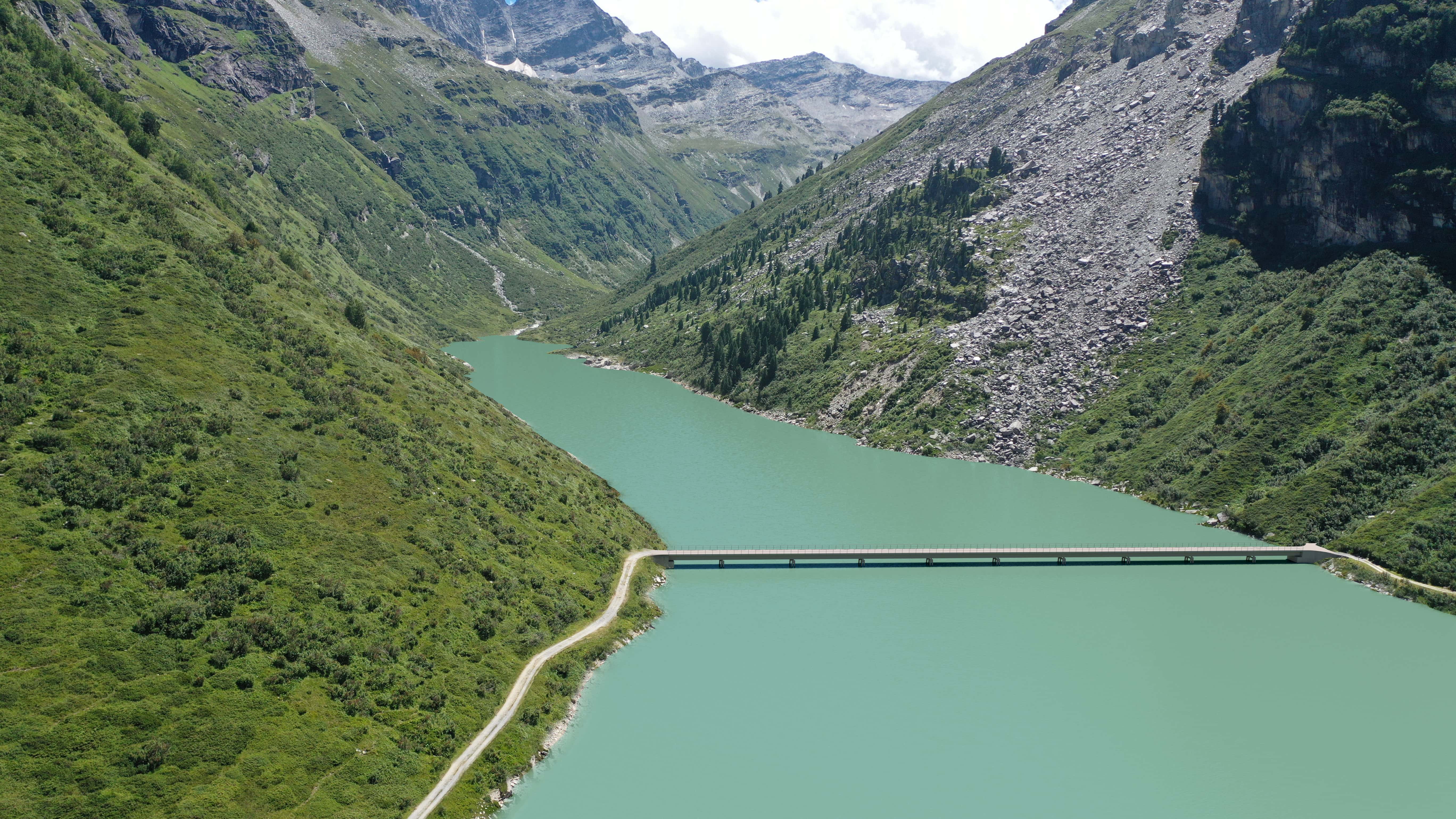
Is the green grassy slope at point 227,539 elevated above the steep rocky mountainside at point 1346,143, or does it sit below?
below

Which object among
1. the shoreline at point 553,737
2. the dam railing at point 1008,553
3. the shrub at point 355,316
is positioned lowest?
the shoreline at point 553,737

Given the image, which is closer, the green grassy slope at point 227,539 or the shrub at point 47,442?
the green grassy slope at point 227,539

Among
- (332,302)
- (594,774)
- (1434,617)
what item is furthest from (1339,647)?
(332,302)

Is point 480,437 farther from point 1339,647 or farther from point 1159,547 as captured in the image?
point 1339,647

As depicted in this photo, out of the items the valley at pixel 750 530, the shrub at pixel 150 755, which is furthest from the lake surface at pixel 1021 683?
the shrub at pixel 150 755

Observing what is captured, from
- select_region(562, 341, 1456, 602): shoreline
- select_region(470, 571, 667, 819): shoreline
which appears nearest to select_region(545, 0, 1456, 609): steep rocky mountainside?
select_region(562, 341, 1456, 602): shoreline

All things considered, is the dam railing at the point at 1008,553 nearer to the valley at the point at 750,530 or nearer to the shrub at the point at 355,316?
the valley at the point at 750,530

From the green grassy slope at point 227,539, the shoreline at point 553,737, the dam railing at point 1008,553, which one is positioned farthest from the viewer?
the dam railing at point 1008,553
